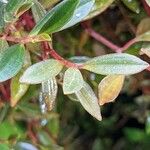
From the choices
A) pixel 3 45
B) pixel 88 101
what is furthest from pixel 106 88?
pixel 3 45

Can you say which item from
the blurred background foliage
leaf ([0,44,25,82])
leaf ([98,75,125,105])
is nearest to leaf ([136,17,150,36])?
the blurred background foliage

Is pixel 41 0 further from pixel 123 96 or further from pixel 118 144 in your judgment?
pixel 118 144

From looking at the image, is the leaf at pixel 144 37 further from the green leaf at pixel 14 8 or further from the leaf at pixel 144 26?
the green leaf at pixel 14 8

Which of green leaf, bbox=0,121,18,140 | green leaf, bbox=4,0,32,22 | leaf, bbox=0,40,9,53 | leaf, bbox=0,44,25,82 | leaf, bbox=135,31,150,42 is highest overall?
green leaf, bbox=4,0,32,22

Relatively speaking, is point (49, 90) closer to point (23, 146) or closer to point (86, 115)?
point (23, 146)

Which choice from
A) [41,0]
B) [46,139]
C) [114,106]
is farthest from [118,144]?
[41,0]

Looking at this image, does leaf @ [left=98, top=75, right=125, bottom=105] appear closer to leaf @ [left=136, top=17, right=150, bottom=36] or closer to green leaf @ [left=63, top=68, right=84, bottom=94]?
green leaf @ [left=63, top=68, right=84, bottom=94]
